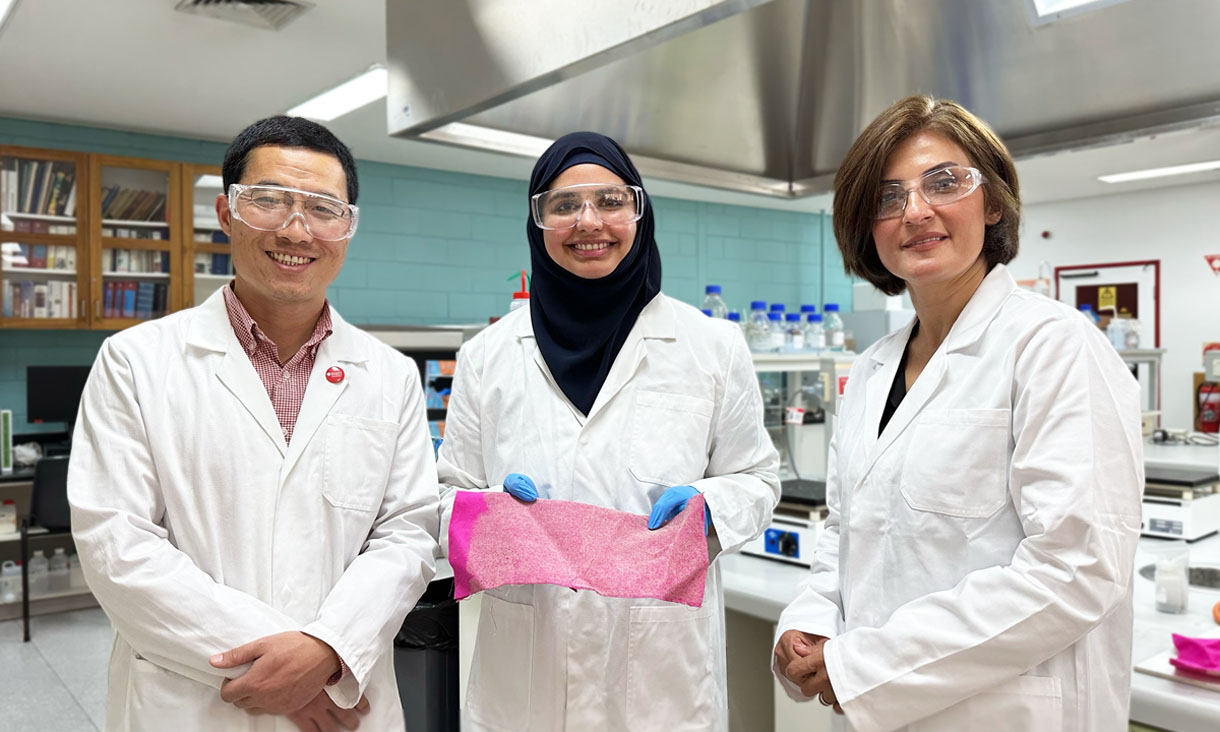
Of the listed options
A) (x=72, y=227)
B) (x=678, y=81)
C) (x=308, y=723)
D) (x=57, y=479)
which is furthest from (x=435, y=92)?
→ (x=72, y=227)

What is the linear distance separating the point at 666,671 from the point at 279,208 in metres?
0.94

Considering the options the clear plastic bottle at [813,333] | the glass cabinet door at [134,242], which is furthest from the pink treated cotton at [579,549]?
the glass cabinet door at [134,242]

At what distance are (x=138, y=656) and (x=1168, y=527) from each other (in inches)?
93.9

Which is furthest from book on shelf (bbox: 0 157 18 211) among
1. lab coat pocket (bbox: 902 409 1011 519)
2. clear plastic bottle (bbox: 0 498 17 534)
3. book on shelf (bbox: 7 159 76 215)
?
lab coat pocket (bbox: 902 409 1011 519)

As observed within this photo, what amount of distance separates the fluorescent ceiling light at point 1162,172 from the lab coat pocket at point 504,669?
23.2 feet

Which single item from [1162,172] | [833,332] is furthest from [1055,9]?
[1162,172]

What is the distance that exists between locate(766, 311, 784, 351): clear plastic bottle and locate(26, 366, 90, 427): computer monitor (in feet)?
13.0

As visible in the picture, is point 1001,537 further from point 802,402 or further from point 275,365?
point 802,402

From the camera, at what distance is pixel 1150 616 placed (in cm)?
170

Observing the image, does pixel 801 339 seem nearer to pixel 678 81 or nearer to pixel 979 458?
pixel 678 81

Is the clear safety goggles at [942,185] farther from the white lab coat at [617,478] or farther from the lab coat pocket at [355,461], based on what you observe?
the lab coat pocket at [355,461]

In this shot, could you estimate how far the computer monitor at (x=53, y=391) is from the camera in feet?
16.3

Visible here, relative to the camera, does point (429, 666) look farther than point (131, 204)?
No

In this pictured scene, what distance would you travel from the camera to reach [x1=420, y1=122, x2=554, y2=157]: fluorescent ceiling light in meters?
1.98
